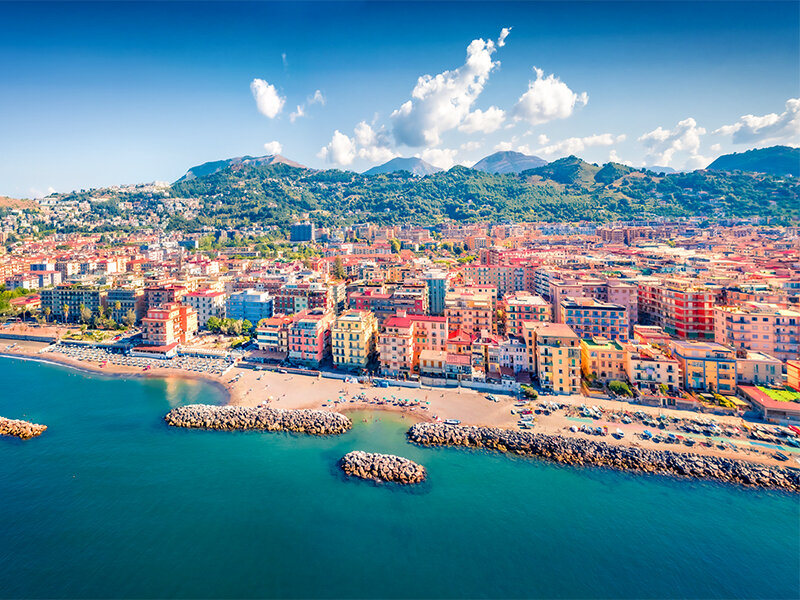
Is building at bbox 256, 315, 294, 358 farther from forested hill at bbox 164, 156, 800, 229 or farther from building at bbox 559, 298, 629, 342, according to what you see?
forested hill at bbox 164, 156, 800, 229

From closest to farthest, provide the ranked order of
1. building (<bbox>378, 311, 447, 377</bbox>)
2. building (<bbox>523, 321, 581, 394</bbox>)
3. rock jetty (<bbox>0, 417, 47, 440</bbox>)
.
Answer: rock jetty (<bbox>0, 417, 47, 440</bbox>)
building (<bbox>523, 321, 581, 394</bbox>)
building (<bbox>378, 311, 447, 377</bbox>)

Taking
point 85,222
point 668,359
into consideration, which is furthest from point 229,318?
point 85,222

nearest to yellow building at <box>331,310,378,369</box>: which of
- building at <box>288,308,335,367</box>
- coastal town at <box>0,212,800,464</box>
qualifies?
coastal town at <box>0,212,800,464</box>

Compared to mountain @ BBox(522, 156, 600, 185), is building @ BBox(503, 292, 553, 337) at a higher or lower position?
lower

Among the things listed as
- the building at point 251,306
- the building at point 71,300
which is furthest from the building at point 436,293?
the building at point 71,300

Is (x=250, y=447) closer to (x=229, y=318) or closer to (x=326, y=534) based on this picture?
(x=326, y=534)

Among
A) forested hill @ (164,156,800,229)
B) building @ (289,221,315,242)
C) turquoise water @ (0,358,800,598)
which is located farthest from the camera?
forested hill @ (164,156,800,229)
